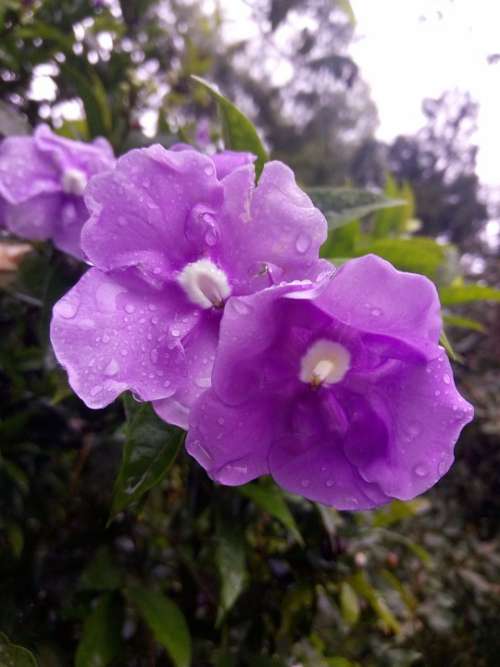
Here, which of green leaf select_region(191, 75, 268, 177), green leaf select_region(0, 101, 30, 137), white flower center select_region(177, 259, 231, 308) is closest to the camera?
white flower center select_region(177, 259, 231, 308)

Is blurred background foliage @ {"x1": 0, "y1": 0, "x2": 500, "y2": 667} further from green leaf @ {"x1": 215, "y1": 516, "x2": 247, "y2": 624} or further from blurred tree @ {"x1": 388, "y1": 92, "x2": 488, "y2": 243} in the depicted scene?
blurred tree @ {"x1": 388, "y1": 92, "x2": 488, "y2": 243}

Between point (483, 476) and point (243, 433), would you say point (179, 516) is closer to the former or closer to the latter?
point (243, 433)

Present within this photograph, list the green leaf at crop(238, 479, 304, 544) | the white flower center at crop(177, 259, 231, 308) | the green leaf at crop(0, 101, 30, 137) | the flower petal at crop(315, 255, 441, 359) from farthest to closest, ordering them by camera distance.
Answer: the green leaf at crop(0, 101, 30, 137), the green leaf at crop(238, 479, 304, 544), the white flower center at crop(177, 259, 231, 308), the flower petal at crop(315, 255, 441, 359)

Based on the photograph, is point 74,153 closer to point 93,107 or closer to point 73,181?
point 73,181

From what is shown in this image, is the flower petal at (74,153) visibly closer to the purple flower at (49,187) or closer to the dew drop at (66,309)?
the purple flower at (49,187)

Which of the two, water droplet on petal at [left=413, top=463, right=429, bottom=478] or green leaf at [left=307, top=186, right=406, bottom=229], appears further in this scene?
green leaf at [left=307, top=186, right=406, bottom=229]

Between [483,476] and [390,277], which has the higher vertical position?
[390,277]

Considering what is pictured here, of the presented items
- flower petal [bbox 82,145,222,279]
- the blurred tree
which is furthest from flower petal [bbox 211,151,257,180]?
the blurred tree

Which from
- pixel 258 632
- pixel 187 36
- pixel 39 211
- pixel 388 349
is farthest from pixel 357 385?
pixel 187 36
